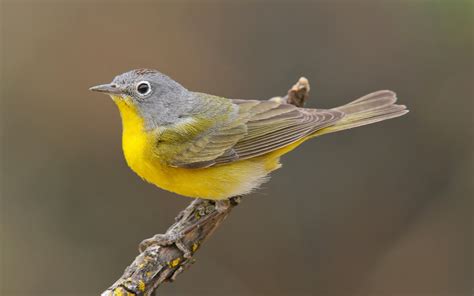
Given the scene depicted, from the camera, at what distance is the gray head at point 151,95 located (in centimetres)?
586

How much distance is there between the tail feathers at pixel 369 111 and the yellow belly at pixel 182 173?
94 cm

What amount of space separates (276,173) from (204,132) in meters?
2.93

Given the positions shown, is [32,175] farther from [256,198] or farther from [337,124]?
[337,124]

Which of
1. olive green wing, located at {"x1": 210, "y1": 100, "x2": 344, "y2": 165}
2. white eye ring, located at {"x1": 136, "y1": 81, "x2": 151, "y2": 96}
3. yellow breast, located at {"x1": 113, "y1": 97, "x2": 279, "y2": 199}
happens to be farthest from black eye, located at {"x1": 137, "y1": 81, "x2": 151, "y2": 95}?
olive green wing, located at {"x1": 210, "y1": 100, "x2": 344, "y2": 165}

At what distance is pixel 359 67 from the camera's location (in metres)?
9.31

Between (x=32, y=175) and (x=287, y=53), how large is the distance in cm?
420

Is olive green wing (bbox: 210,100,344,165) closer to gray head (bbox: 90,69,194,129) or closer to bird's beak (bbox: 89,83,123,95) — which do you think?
gray head (bbox: 90,69,194,129)

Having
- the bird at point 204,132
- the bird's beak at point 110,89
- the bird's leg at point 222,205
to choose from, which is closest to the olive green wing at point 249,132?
the bird at point 204,132

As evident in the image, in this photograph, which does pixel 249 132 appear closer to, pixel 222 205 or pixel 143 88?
pixel 222 205

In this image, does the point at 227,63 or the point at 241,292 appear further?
the point at 227,63

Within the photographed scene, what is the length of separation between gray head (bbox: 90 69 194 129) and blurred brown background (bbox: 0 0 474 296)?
2415mm

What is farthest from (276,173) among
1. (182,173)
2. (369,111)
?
(182,173)

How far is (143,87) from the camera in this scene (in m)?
5.95

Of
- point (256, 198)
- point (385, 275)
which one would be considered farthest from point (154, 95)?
point (385, 275)
